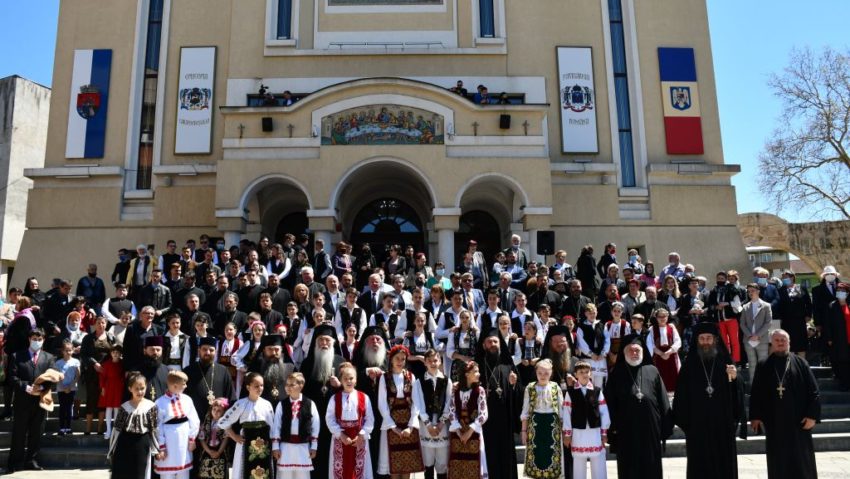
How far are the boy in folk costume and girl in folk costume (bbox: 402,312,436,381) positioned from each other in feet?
7.19

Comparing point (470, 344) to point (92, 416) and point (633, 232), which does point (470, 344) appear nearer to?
point (92, 416)

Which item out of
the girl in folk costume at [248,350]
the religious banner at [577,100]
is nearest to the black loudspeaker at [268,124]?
the religious banner at [577,100]

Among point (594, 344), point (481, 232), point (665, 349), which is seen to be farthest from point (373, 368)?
point (481, 232)

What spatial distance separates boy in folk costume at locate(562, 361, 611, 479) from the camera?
698 cm

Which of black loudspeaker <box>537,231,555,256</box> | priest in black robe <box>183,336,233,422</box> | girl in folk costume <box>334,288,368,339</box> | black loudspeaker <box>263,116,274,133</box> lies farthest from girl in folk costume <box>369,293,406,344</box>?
black loudspeaker <box>263,116,274,133</box>

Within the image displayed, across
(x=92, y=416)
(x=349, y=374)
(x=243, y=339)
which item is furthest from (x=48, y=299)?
(x=349, y=374)

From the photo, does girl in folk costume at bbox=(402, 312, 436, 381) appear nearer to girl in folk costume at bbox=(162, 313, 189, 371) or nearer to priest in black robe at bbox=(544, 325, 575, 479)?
priest in black robe at bbox=(544, 325, 575, 479)

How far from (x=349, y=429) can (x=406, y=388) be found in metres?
0.80

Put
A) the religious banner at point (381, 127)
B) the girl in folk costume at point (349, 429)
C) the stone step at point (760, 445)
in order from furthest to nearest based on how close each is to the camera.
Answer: the religious banner at point (381, 127) < the stone step at point (760, 445) < the girl in folk costume at point (349, 429)

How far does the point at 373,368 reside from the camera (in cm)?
757

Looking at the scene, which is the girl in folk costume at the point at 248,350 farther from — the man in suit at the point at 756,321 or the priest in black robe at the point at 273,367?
the man in suit at the point at 756,321

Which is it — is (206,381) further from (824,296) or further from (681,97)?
(681,97)

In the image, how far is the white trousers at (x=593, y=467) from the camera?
274 inches

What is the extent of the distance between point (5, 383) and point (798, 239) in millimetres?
31245
